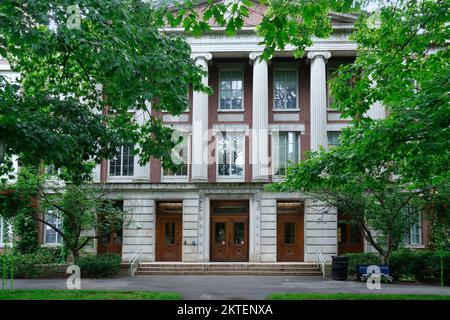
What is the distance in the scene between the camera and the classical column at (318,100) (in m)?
30.1

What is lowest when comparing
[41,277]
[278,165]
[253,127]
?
[41,277]

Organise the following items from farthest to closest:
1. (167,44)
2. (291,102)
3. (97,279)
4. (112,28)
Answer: (291,102), (97,279), (167,44), (112,28)

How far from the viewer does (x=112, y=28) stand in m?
10.9

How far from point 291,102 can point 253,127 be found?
128 inches

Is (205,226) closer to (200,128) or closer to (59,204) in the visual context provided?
(200,128)

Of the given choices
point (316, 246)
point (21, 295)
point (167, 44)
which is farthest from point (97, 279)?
point (167, 44)

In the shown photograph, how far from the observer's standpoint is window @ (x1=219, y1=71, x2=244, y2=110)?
105 feet

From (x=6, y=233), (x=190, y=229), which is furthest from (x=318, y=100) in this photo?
(x=6, y=233)

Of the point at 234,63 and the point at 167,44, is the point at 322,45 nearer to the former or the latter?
the point at 234,63

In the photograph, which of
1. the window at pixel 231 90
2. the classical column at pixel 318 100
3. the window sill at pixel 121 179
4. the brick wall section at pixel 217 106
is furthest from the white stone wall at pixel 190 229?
the classical column at pixel 318 100

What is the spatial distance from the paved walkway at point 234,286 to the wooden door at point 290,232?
17.7ft

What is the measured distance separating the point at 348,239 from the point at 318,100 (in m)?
8.55

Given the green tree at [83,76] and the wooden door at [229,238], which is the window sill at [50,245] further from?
the green tree at [83,76]

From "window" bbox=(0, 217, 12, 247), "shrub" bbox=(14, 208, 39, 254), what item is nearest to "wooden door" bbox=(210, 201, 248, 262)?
"shrub" bbox=(14, 208, 39, 254)
